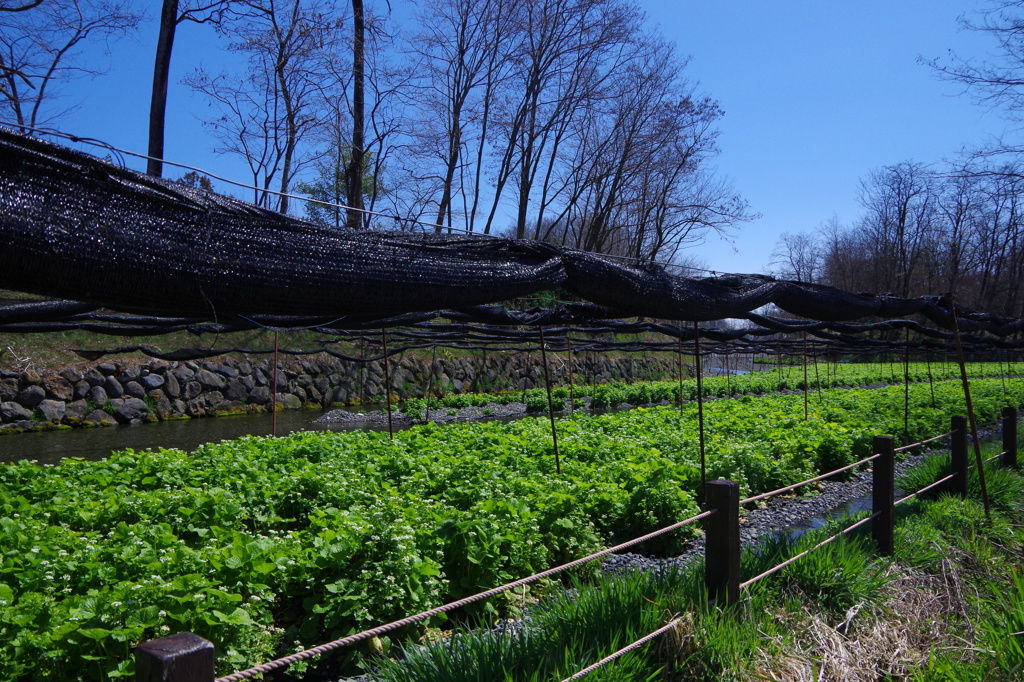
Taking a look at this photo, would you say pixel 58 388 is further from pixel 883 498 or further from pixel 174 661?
pixel 174 661

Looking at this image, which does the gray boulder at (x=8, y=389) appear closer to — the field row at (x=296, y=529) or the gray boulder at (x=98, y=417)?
the gray boulder at (x=98, y=417)

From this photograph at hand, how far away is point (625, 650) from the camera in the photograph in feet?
9.53

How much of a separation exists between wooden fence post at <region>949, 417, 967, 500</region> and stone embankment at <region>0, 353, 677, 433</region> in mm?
10554

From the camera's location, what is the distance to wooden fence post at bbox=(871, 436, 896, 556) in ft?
16.8

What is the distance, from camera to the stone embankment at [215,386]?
1470 centimetres

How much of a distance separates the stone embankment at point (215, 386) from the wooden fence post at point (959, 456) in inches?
416

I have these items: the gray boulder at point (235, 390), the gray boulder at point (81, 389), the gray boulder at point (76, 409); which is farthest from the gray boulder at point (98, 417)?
the gray boulder at point (235, 390)

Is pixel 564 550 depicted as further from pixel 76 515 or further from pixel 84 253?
pixel 84 253

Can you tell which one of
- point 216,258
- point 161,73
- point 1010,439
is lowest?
point 1010,439

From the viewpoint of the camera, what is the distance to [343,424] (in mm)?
17125

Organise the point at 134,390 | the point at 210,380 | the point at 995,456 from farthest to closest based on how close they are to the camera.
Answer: the point at 210,380
the point at 134,390
the point at 995,456

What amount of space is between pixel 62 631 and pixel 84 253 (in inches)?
65.6

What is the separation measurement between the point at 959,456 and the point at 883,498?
266 cm

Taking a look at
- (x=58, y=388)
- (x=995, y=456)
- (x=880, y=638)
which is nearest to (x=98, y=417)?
(x=58, y=388)
